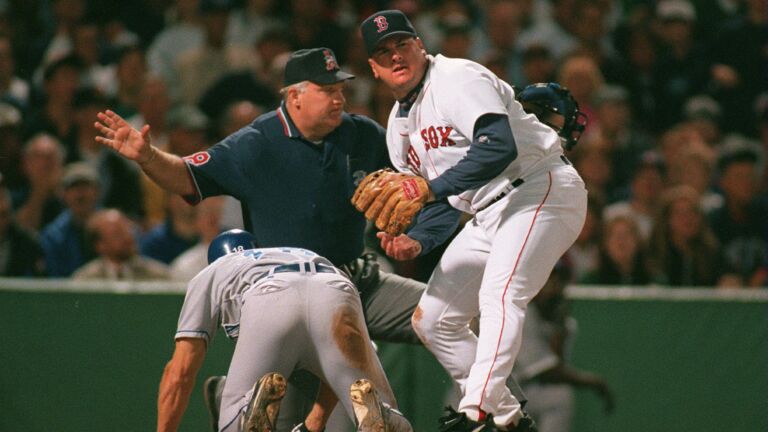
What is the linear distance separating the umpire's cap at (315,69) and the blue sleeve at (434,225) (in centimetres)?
65

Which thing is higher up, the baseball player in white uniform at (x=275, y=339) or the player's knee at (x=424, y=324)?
the baseball player in white uniform at (x=275, y=339)

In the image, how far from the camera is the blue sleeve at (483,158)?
14.2 feet

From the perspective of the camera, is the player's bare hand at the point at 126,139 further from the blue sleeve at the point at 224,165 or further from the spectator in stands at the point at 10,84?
the spectator in stands at the point at 10,84

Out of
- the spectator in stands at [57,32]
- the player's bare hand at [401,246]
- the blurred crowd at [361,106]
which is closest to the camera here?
the player's bare hand at [401,246]

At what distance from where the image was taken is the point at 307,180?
519 cm

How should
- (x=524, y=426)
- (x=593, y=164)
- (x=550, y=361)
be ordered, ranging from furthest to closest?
(x=593, y=164) < (x=550, y=361) < (x=524, y=426)

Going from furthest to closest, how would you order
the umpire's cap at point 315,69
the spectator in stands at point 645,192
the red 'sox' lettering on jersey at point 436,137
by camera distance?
1. the spectator in stands at point 645,192
2. the umpire's cap at point 315,69
3. the red 'sox' lettering on jersey at point 436,137

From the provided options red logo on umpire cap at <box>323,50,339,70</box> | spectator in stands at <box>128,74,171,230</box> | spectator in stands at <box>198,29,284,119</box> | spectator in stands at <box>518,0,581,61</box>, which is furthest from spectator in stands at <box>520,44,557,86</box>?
red logo on umpire cap at <box>323,50,339,70</box>

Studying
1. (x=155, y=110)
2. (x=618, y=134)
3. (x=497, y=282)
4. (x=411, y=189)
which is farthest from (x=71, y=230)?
(x=618, y=134)

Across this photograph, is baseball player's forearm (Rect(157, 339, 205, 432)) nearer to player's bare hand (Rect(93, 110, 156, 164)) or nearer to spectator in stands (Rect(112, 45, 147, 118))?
player's bare hand (Rect(93, 110, 156, 164))

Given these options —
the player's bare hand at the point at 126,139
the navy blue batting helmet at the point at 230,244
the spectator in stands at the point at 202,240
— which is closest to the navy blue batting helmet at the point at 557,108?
the navy blue batting helmet at the point at 230,244

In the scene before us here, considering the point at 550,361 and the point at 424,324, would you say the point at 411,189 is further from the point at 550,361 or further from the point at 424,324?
the point at 550,361

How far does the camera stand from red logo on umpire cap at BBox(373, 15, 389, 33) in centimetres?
468

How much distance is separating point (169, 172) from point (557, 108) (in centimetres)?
161
